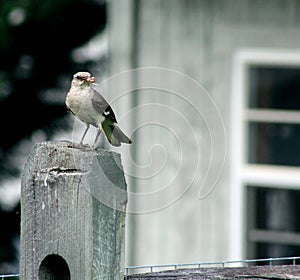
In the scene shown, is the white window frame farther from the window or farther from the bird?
the bird

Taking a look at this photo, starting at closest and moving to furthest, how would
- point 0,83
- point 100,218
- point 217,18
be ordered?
point 100,218
point 0,83
point 217,18

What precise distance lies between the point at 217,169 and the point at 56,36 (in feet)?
4.00

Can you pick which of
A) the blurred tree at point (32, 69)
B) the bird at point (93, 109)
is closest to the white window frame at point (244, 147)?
the blurred tree at point (32, 69)

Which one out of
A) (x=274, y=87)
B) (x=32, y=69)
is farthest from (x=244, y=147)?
(x=32, y=69)

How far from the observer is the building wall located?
549 cm

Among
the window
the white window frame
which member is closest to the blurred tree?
the white window frame

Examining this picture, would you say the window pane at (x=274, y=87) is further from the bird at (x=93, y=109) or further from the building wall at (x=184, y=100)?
the bird at (x=93, y=109)

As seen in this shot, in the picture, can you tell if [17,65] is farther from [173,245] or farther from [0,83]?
[173,245]

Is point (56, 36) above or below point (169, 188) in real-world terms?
above

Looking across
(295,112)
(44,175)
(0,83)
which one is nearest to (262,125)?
(295,112)

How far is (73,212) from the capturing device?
1852 mm

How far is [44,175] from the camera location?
190 centimetres

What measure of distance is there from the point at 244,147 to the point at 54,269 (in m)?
3.69

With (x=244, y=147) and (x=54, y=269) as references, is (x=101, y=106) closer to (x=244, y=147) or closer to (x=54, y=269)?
(x=54, y=269)
